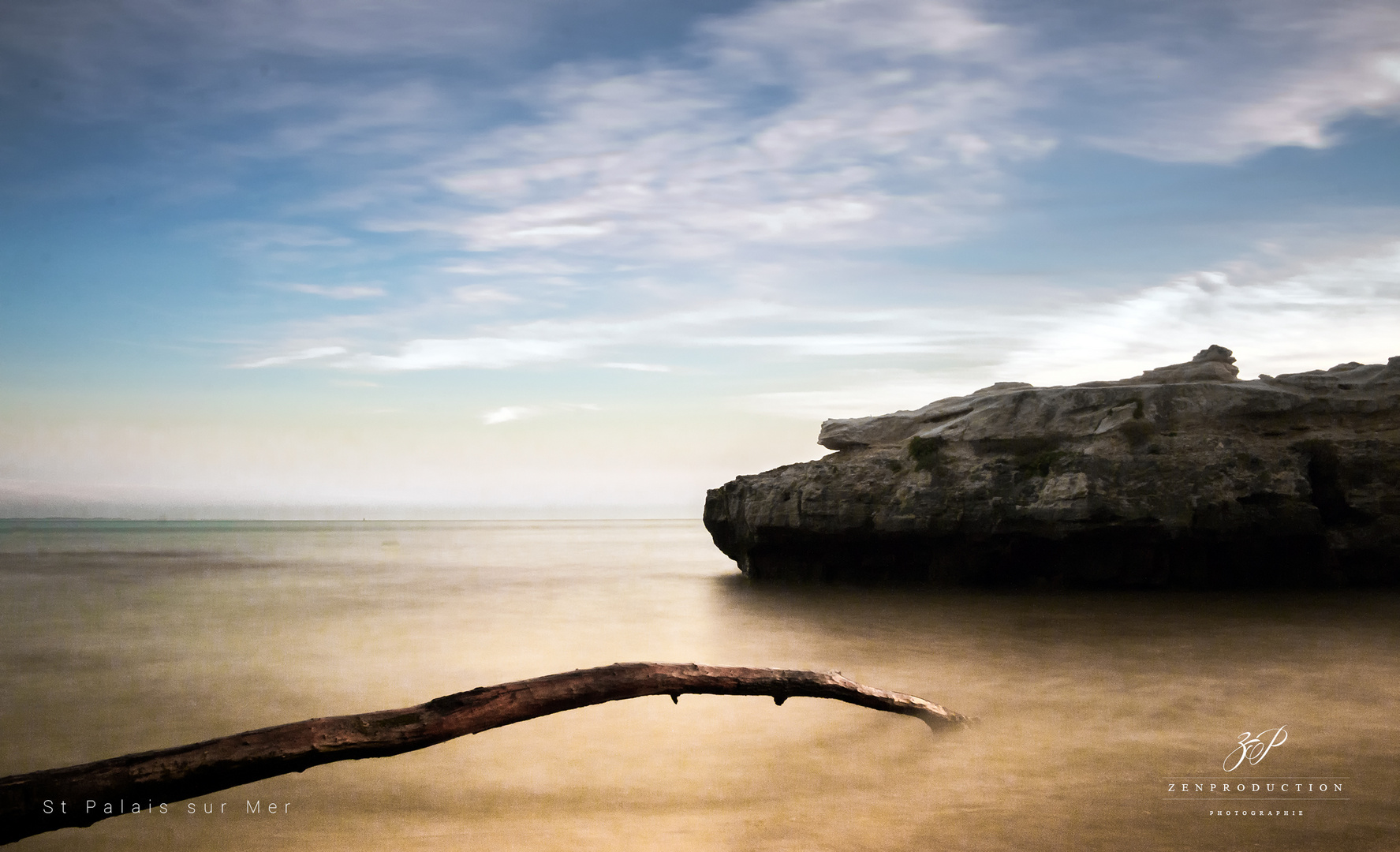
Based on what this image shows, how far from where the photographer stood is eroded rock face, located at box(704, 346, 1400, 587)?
13.4 meters

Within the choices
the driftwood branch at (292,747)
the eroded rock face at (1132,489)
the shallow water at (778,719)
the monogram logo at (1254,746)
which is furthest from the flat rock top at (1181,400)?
the driftwood branch at (292,747)

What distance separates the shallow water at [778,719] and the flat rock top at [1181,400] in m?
3.30

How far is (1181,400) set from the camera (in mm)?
15055

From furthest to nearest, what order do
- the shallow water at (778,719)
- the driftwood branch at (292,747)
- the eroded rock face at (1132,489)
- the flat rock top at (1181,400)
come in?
the flat rock top at (1181,400)
the eroded rock face at (1132,489)
the shallow water at (778,719)
the driftwood branch at (292,747)

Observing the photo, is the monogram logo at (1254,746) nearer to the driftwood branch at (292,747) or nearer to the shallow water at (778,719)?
the shallow water at (778,719)

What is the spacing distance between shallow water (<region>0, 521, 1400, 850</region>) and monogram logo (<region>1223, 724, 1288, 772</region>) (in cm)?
9

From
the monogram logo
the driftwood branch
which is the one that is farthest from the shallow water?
the driftwood branch

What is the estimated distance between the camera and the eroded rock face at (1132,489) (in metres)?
13.4

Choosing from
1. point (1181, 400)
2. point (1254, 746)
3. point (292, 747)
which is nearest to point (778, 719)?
point (1254, 746)

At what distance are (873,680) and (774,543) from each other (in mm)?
9814

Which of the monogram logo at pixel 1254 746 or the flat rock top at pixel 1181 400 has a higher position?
the flat rock top at pixel 1181 400

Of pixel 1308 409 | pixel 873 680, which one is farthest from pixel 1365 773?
pixel 1308 409

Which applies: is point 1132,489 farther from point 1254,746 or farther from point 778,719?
point 778,719

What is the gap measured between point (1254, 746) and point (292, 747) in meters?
6.21
